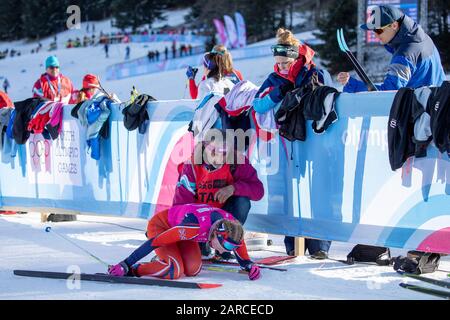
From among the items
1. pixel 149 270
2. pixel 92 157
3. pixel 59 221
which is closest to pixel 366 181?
pixel 149 270

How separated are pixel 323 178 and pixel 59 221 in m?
4.08

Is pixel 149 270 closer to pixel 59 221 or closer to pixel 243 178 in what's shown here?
pixel 243 178

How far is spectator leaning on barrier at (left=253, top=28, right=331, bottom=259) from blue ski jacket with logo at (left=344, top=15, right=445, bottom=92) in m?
0.66

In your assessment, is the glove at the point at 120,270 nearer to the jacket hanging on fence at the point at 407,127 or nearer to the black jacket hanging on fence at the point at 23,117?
the jacket hanging on fence at the point at 407,127

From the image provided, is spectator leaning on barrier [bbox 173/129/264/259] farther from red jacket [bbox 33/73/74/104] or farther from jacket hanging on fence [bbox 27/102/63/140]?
red jacket [bbox 33/73/74/104]

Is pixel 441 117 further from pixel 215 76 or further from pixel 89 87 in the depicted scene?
pixel 89 87

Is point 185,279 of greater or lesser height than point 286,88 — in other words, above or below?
below

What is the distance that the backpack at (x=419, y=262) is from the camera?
5.50 metres

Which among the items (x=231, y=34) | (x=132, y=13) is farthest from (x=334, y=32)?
(x=132, y=13)

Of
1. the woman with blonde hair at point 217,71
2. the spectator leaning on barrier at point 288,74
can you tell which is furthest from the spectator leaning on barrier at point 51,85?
the spectator leaning on barrier at point 288,74

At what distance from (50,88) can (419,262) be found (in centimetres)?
650

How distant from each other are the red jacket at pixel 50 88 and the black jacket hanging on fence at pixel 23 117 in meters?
1.07

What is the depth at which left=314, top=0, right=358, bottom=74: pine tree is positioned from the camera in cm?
3494

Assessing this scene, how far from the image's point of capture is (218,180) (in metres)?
5.96
